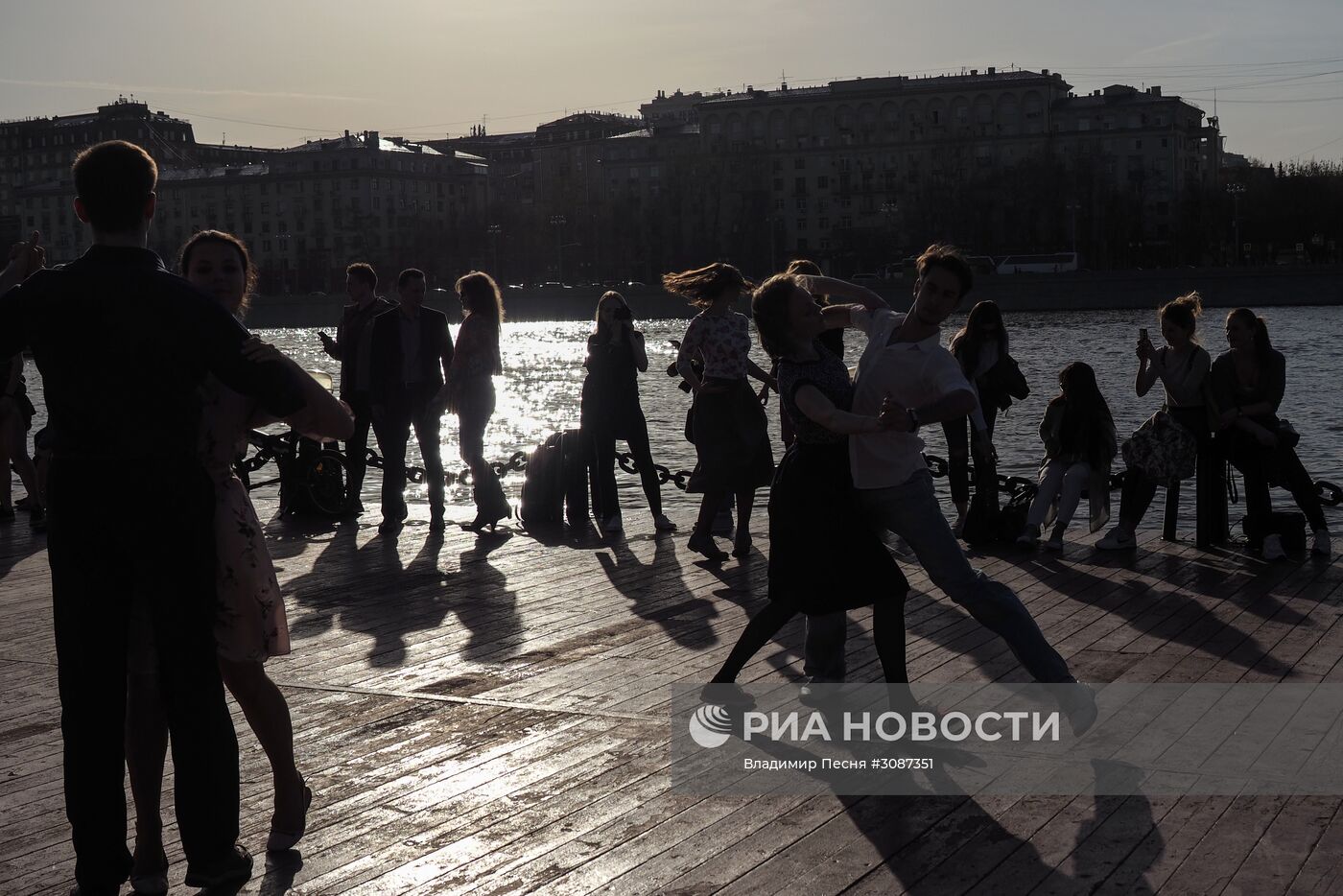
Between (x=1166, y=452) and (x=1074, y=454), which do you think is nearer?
(x=1166, y=452)

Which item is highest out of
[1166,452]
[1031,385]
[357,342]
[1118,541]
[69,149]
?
[69,149]

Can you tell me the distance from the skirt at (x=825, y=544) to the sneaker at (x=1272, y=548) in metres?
4.27

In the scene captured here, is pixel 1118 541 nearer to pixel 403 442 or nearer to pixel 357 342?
pixel 403 442

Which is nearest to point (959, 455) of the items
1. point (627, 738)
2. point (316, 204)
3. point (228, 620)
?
point (627, 738)

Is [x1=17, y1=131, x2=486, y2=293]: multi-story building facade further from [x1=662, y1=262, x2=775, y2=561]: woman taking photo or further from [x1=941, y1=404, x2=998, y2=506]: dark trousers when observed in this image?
[x1=662, y1=262, x2=775, y2=561]: woman taking photo

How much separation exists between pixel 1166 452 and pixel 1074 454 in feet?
1.74

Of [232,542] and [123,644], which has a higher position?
[232,542]

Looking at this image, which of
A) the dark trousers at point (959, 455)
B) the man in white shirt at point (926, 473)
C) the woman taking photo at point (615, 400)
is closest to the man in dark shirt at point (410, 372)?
the woman taking photo at point (615, 400)

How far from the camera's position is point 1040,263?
102 metres

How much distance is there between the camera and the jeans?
518cm

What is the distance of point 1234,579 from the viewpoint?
825 centimetres

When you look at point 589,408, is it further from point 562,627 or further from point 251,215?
point 251,215

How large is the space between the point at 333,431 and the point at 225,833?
106cm

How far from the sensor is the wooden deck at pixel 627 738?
4113 millimetres
